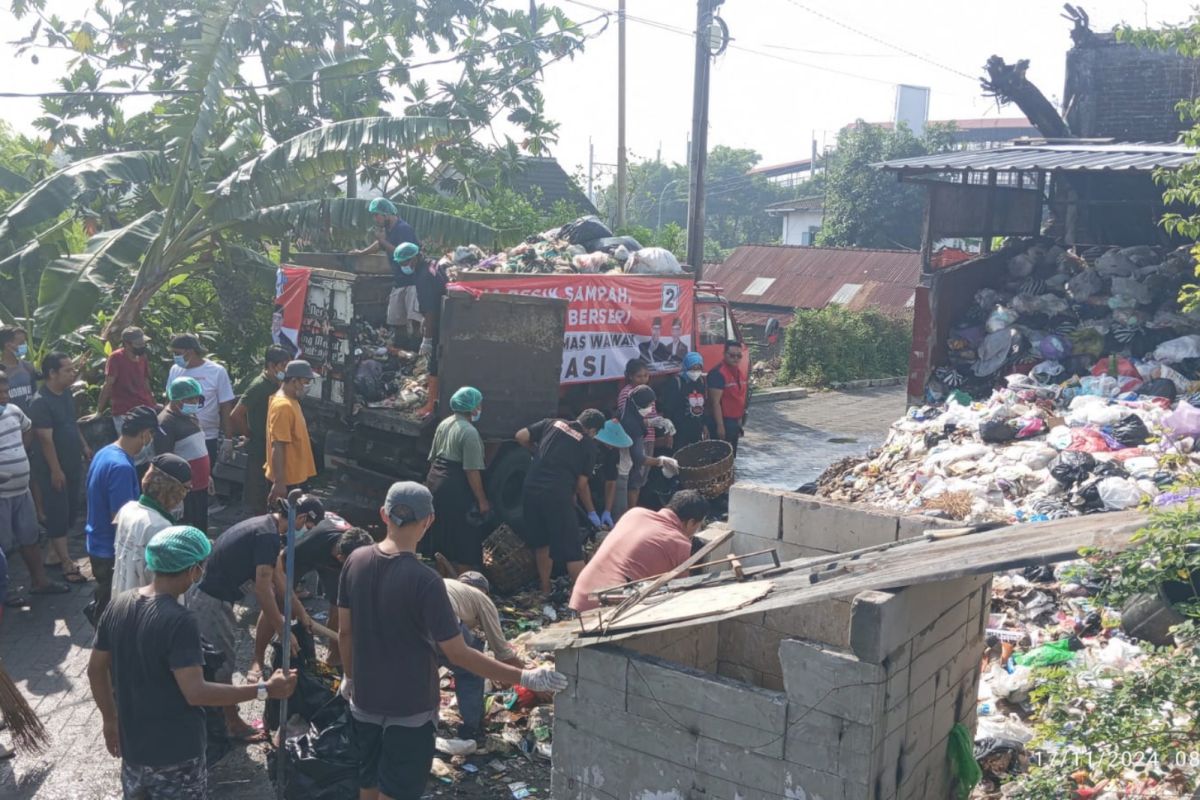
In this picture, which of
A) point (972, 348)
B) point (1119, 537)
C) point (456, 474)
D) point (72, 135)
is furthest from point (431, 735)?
point (72, 135)

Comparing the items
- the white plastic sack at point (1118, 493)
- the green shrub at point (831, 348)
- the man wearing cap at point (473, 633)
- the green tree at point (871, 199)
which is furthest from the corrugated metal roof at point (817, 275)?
the man wearing cap at point (473, 633)

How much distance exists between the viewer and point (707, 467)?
30.1 ft

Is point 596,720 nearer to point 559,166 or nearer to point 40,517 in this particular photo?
point 40,517

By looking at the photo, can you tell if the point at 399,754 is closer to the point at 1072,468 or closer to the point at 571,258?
the point at 1072,468

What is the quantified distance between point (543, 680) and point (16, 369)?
5762 millimetres

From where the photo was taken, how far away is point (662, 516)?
553 centimetres

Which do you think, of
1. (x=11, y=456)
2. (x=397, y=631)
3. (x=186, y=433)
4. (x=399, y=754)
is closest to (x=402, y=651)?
(x=397, y=631)

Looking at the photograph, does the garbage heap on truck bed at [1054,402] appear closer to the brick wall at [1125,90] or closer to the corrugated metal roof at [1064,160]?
the corrugated metal roof at [1064,160]

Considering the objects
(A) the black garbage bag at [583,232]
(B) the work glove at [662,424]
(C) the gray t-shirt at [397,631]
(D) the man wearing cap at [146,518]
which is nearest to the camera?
(C) the gray t-shirt at [397,631]

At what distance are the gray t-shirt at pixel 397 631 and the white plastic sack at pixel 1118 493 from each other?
5.72 metres

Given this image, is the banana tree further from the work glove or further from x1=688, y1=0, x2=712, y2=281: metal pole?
x1=688, y1=0, x2=712, y2=281: metal pole

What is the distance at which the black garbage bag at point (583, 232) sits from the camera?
1206cm

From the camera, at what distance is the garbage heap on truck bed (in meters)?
8.37

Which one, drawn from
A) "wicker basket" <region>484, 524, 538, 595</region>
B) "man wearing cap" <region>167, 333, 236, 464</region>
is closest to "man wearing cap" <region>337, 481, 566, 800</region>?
"wicker basket" <region>484, 524, 538, 595</region>
